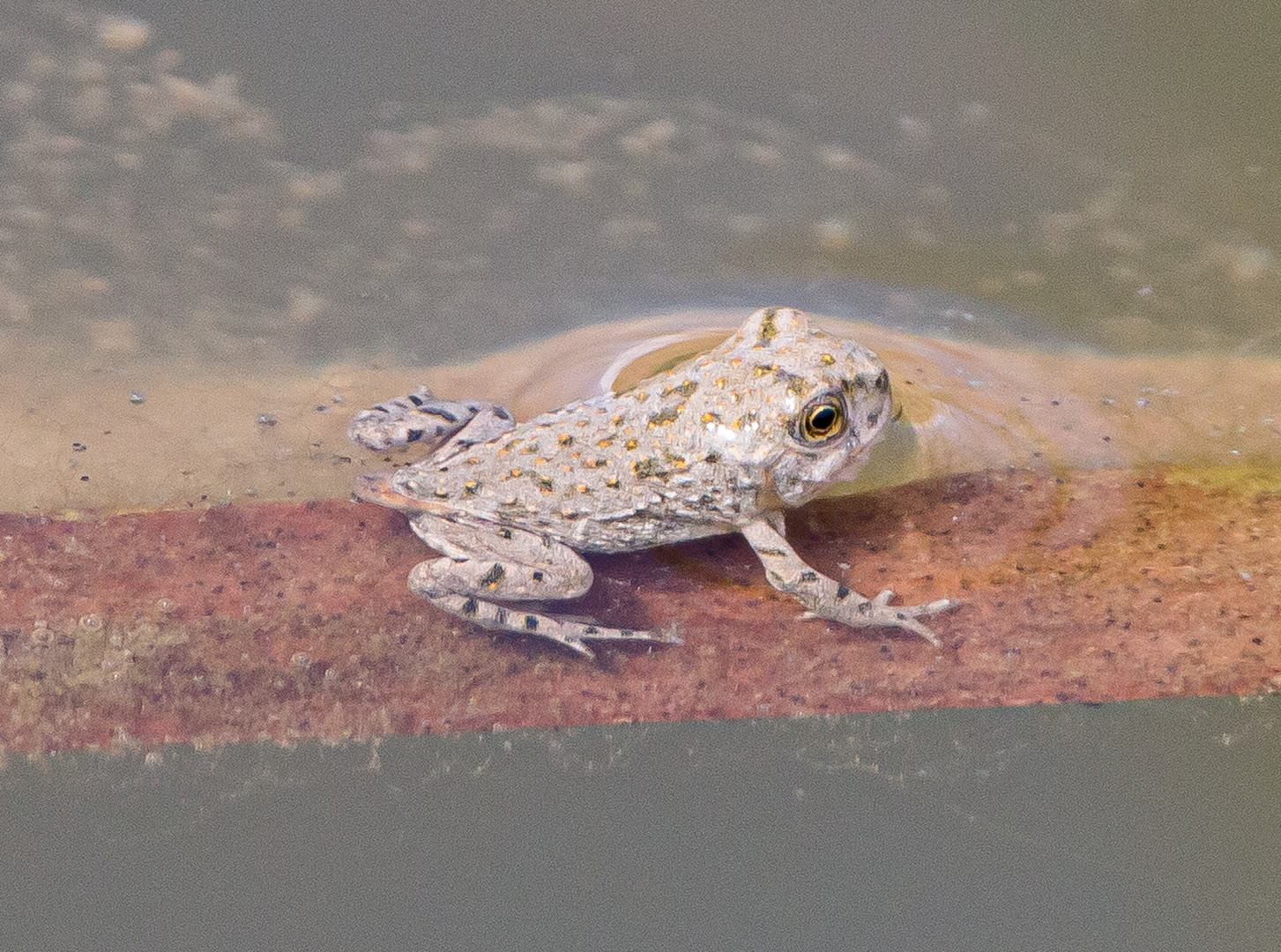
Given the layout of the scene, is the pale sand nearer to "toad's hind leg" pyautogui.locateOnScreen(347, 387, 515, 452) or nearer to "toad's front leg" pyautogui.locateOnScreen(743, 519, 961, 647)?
"toad's hind leg" pyautogui.locateOnScreen(347, 387, 515, 452)

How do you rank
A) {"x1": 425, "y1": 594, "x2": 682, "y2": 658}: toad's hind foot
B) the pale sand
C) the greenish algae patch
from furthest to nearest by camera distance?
the pale sand → the greenish algae patch → {"x1": 425, "y1": 594, "x2": 682, "y2": 658}: toad's hind foot

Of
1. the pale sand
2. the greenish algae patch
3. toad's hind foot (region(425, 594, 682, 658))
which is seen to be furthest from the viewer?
the pale sand

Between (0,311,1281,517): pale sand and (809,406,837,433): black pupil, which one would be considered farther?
(0,311,1281,517): pale sand

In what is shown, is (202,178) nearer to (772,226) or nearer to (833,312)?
(772,226)

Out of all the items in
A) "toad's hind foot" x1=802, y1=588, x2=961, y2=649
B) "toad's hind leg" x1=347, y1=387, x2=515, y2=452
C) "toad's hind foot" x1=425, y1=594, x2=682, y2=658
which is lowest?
"toad's hind foot" x1=425, y1=594, x2=682, y2=658

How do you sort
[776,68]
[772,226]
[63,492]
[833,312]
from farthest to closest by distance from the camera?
[776,68] → [772,226] → [833,312] → [63,492]

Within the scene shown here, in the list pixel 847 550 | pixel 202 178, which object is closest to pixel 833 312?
pixel 847 550

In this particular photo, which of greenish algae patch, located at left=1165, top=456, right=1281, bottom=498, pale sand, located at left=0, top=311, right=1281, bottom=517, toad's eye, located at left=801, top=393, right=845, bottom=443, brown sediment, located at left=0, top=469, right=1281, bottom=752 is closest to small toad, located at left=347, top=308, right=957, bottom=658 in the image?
toad's eye, located at left=801, top=393, right=845, bottom=443
